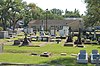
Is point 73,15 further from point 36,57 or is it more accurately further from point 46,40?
point 36,57

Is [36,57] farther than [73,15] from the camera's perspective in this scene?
No

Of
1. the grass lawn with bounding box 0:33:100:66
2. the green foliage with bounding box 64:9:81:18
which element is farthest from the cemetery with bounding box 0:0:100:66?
the green foliage with bounding box 64:9:81:18

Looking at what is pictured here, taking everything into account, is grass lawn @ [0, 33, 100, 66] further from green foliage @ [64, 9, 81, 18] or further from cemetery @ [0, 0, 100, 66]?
green foliage @ [64, 9, 81, 18]

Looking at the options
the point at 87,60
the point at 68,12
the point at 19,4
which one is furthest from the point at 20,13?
the point at 68,12

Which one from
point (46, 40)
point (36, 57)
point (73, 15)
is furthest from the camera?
point (73, 15)

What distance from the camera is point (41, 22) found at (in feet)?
306

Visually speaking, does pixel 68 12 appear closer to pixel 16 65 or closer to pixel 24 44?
pixel 24 44

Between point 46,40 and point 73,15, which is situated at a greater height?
point 73,15

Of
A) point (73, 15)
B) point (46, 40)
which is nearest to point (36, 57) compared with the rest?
point (46, 40)

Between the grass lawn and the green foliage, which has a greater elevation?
the green foliage

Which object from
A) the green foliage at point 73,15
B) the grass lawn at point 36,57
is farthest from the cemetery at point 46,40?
the green foliage at point 73,15

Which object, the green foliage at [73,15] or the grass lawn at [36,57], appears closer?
the grass lawn at [36,57]

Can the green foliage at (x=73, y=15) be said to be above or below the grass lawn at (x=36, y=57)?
above

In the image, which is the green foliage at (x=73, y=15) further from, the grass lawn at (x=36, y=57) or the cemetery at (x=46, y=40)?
the grass lawn at (x=36, y=57)
